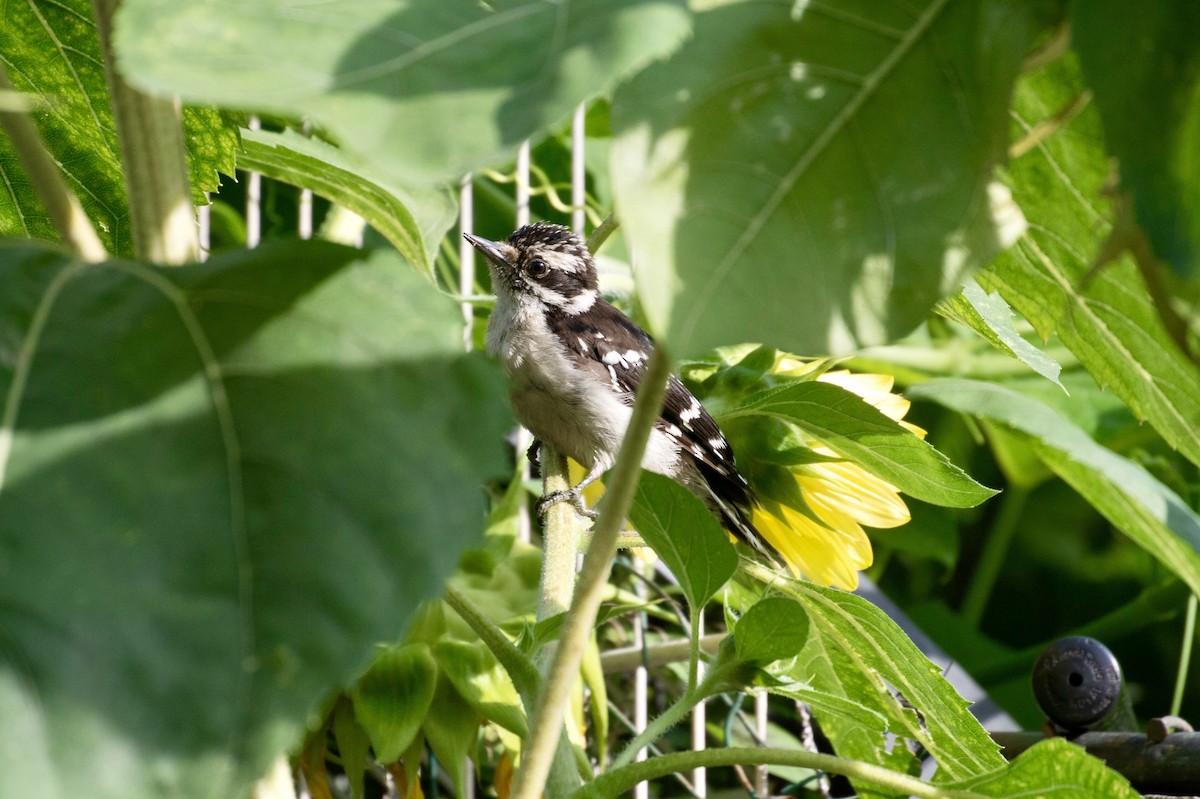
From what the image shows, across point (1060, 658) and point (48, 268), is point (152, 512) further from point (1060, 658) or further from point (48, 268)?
point (1060, 658)

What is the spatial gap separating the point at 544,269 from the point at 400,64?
123cm

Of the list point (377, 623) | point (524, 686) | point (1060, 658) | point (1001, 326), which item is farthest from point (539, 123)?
point (1060, 658)

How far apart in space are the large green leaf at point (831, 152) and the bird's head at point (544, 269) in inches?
43.4

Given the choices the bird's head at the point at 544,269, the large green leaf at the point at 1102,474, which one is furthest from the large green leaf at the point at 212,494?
the bird's head at the point at 544,269

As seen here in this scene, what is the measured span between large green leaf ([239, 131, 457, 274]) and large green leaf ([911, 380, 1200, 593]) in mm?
368

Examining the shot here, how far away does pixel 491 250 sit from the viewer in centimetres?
132

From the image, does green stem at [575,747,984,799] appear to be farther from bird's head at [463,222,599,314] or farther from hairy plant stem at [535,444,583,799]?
bird's head at [463,222,599,314]

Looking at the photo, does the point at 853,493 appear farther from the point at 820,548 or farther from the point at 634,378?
the point at 634,378

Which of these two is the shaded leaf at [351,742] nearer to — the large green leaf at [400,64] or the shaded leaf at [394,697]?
the shaded leaf at [394,697]

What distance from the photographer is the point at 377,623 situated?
269 mm

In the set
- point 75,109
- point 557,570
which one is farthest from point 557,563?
point 75,109

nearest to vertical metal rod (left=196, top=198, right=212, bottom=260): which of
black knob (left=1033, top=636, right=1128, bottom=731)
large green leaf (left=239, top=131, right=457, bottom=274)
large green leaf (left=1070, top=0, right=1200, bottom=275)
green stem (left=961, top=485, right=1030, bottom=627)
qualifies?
large green leaf (left=239, top=131, right=457, bottom=274)

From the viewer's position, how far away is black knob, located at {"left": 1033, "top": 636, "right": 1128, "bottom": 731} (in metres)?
0.74

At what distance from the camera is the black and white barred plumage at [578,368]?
1.27 m
